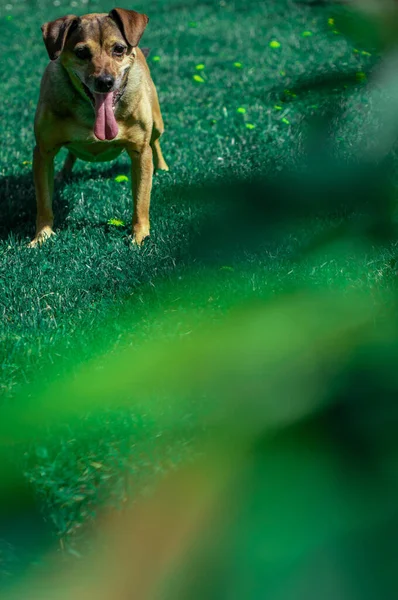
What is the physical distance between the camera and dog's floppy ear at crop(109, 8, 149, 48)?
4477 mm

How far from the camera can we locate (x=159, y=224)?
493 centimetres

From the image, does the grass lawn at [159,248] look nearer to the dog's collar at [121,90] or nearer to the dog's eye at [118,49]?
the dog's collar at [121,90]

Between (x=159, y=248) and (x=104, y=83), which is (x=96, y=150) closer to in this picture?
(x=104, y=83)

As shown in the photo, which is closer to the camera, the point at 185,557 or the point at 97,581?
the point at 185,557

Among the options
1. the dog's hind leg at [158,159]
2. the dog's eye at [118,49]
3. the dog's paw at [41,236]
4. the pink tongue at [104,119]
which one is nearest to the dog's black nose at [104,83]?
the pink tongue at [104,119]

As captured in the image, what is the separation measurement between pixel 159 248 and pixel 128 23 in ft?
4.36

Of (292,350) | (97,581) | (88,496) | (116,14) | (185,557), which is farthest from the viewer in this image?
(116,14)

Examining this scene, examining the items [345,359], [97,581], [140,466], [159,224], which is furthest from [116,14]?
[345,359]

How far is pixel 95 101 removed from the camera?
4.50 metres

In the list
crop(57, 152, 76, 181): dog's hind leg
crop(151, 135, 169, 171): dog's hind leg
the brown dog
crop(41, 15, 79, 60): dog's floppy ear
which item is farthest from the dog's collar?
crop(57, 152, 76, 181): dog's hind leg

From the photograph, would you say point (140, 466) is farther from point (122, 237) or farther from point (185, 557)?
point (122, 237)

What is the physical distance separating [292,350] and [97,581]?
106 centimetres

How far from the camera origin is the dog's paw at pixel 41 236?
4.93 meters

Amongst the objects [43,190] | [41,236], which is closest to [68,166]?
[43,190]
